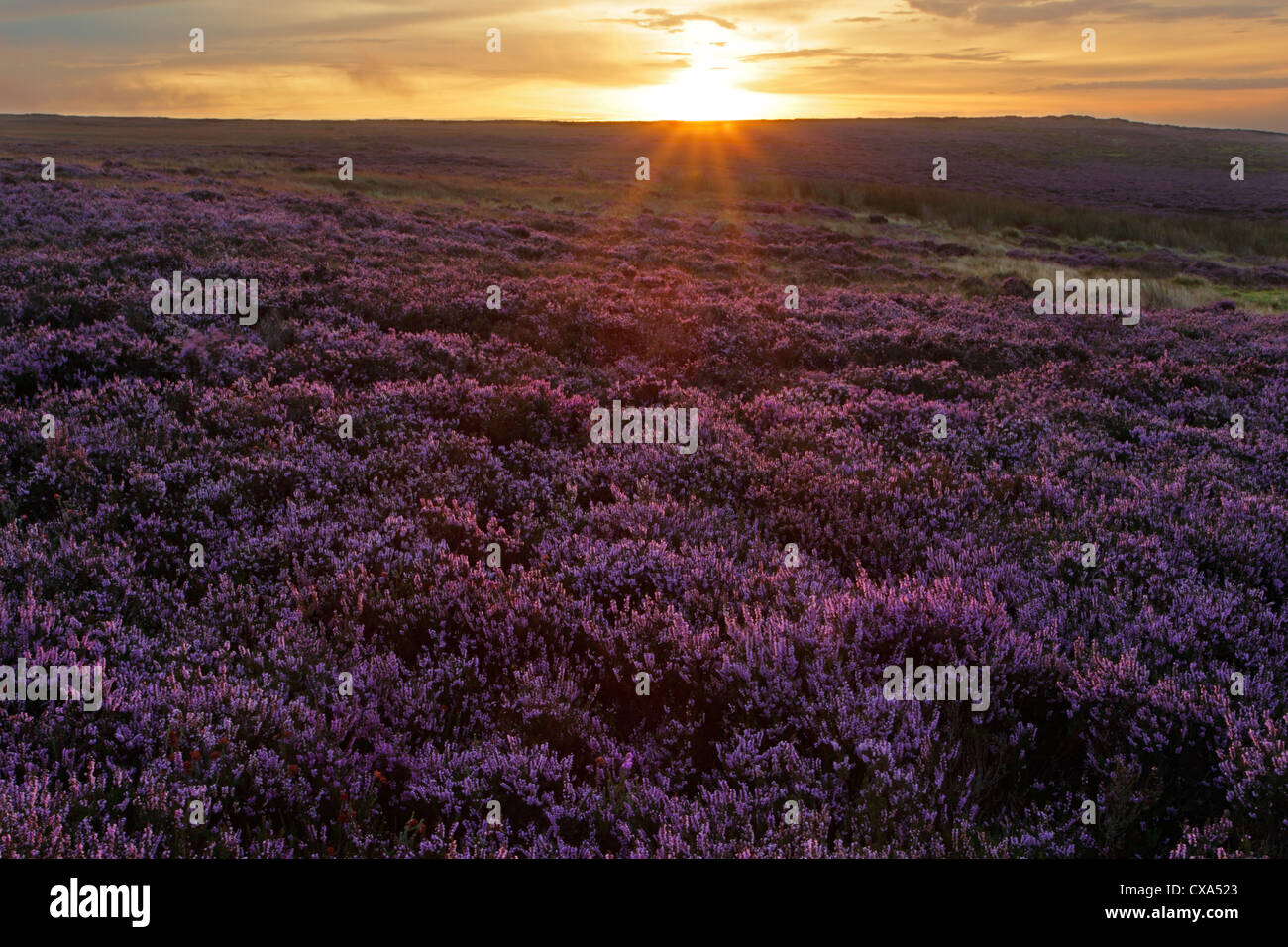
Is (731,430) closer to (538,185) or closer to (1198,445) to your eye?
(1198,445)

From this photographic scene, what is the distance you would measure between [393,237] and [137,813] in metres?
20.3

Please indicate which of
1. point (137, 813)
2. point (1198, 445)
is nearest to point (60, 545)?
point (137, 813)

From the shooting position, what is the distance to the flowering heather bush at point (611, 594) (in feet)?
9.82

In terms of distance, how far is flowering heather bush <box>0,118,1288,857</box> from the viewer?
299cm

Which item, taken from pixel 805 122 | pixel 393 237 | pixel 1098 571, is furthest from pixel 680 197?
pixel 805 122

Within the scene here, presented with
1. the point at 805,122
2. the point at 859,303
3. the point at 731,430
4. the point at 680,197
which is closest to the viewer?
the point at 731,430

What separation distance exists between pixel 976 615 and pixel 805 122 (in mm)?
179110

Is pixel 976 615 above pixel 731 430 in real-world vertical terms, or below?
below

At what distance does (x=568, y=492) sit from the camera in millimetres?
6332

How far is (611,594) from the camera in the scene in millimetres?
4793

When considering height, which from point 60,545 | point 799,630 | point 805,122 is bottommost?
point 799,630

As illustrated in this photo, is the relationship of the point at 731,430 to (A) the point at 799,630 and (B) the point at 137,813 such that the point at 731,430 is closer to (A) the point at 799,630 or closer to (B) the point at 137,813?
(A) the point at 799,630
